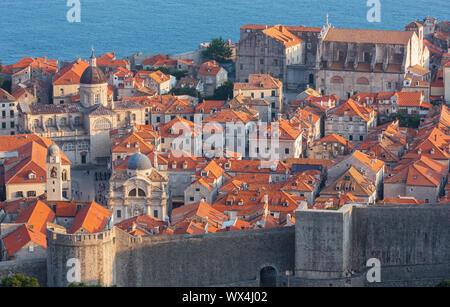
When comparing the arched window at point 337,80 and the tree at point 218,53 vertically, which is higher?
the tree at point 218,53

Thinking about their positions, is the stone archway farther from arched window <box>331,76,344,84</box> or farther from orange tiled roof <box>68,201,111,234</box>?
arched window <box>331,76,344,84</box>

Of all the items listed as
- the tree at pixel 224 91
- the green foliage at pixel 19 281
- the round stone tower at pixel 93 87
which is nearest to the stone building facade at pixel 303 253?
the green foliage at pixel 19 281

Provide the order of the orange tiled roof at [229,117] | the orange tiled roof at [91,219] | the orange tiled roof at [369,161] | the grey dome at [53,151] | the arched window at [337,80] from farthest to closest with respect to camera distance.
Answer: the arched window at [337,80] → the orange tiled roof at [229,117] → the orange tiled roof at [369,161] → the grey dome at [53,151] → the orange tiled roof at [91,219]

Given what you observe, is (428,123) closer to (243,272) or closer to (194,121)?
(194,121)

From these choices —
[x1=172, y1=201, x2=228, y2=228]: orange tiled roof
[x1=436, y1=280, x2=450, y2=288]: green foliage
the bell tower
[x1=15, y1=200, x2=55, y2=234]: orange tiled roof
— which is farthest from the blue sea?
[x1=436, y1=280, x2=450, y2=288]: green foliage

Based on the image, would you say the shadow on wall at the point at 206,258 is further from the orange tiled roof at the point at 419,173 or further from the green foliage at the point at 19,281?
the orange tiled roof at the point at 419,173
